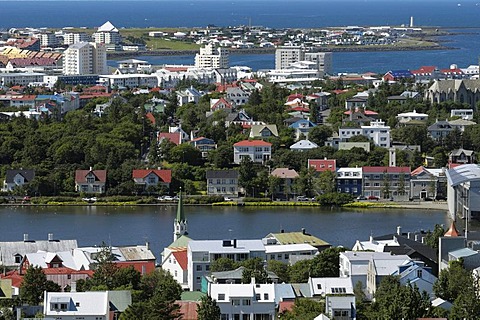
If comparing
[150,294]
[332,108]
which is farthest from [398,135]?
[150,294]

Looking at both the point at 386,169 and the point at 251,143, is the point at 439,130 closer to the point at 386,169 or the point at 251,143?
the point at 251,143

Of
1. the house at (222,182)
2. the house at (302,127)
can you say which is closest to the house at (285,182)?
the house at (222,182)

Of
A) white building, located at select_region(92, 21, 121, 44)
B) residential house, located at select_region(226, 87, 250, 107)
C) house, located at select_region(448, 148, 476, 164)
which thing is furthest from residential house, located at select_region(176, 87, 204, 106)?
white building, located at select_region(92, 21, 121, 44)

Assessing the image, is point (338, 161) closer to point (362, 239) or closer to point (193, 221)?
point (193, 221)

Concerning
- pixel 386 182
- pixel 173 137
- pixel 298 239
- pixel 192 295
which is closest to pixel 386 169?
pixel 386 182

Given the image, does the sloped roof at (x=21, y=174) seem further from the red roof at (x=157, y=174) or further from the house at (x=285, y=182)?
the house at (x=285, y=182)

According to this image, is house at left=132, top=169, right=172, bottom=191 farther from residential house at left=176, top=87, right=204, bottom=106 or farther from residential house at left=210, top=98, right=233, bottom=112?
residential house at left=176, top=87, right=204, bottom=106
